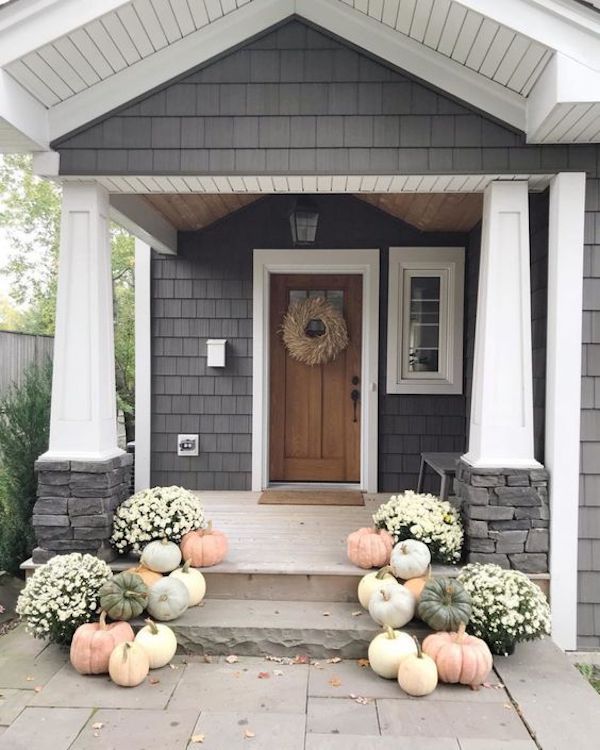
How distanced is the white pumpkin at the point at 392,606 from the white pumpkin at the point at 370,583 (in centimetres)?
10

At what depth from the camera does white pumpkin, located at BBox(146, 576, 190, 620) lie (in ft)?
9.59

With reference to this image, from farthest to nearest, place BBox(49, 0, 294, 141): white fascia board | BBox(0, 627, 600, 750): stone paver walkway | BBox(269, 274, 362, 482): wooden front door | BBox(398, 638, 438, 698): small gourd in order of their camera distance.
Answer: BBox(269, 274, 362, 482): wooden front door, BBox(49, 0, 294, 141): white fascia board, BBox(398, 638, 438, 698): small gourd, BBox(0, 627, 600, 750): stone paver walkway

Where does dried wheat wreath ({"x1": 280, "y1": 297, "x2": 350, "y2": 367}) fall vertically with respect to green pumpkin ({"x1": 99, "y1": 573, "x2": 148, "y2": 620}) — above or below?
above

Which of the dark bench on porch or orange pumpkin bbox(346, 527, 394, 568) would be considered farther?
the dark bench on porch

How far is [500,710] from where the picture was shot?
8.16 feet

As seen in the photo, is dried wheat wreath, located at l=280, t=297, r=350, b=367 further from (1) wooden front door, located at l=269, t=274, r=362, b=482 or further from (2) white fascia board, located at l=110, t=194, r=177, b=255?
(2) white fascia board, located at l=110, t=194, r=177, b=255

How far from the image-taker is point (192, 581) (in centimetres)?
309

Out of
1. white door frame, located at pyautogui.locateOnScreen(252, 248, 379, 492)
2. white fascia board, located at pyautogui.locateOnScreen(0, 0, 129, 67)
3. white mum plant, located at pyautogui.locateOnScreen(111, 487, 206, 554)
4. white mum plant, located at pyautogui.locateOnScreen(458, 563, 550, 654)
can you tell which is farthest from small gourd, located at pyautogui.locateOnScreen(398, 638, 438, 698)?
white fascia board, located at pyautogui.locateOnScreen(0, 0, 129, 67)

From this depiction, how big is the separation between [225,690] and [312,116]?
A: 281 cm

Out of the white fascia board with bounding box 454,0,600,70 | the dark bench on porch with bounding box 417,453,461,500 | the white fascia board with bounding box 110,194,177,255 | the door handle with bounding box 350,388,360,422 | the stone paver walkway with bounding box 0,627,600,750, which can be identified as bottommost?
the stone paver walkway with bounding box 0,627,600,750

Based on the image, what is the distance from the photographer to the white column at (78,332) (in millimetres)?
3311

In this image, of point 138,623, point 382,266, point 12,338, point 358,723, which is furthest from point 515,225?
point 12,338

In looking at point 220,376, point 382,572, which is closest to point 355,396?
point 220,376

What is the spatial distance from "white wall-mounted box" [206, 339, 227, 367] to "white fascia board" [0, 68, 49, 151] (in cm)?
205
